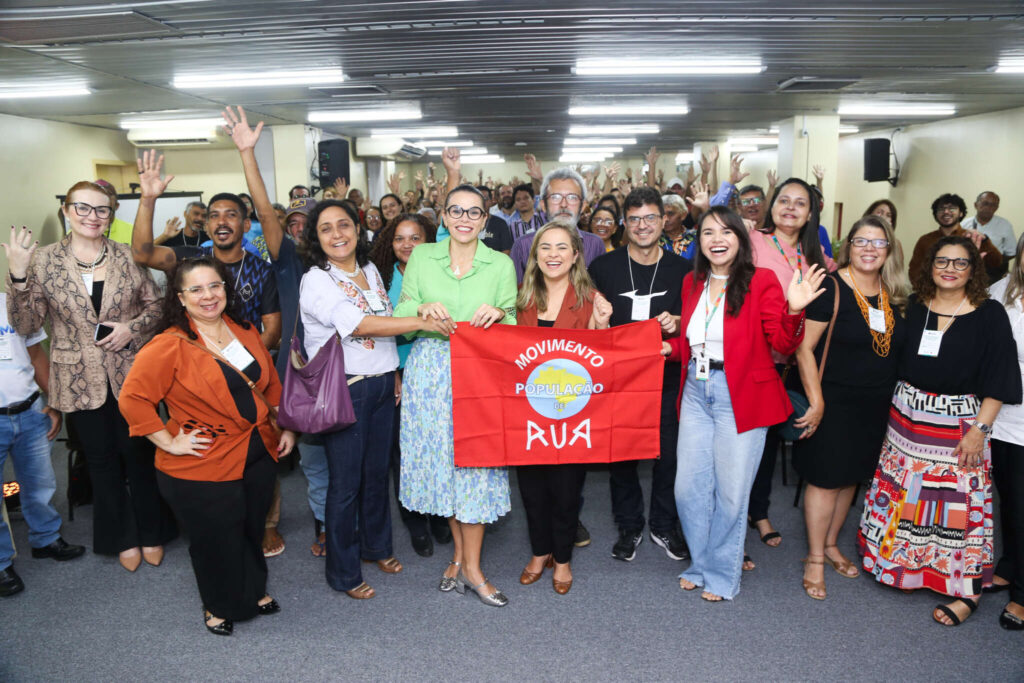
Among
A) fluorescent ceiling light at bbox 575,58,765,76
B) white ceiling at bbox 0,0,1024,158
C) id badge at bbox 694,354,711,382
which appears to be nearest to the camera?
id badge at bbox 694,354,711,382

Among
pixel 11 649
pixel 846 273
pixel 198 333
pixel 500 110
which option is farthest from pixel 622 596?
pixel 500 110

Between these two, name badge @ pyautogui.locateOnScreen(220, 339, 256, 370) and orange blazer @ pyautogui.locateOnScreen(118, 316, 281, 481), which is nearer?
orange blazer @ pyautogui.locateOnScreen(118, 316, 281, 481)

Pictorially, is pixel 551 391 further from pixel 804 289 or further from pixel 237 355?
pixel 237 355

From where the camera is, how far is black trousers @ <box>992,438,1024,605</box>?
9.60ft

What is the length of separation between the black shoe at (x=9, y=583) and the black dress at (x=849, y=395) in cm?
399

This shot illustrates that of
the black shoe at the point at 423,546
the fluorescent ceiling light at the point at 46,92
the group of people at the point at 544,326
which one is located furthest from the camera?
the fluorescent ceiling light at the point at 46,92

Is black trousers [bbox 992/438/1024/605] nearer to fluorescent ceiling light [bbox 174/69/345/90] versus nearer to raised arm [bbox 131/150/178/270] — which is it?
raised arm [bbox 131/150/178/270]

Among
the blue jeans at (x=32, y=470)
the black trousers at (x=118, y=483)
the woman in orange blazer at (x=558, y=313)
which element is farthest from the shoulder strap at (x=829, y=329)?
the blue jeans at (x=32, y=470)

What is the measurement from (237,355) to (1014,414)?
346cm

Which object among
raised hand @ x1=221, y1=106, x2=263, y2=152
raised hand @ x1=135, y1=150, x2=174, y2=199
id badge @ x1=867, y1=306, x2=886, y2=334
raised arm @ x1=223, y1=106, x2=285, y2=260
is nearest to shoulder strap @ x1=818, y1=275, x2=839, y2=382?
id badge @ x1=867, y1=306, x2=886, y2=334

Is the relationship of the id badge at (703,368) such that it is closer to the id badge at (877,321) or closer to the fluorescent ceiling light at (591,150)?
the id badge at (877,321)

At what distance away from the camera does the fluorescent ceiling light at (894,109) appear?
37.3 ft

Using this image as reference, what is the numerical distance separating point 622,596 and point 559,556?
36 centimetres

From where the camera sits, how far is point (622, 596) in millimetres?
3217
